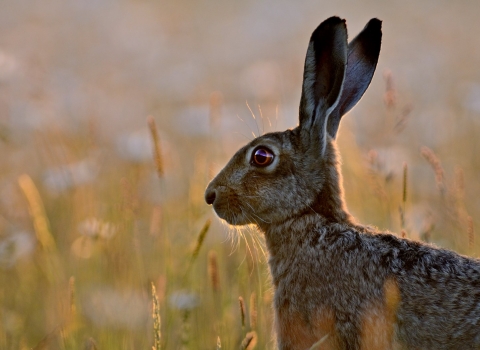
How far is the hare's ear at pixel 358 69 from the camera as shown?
4.40 m

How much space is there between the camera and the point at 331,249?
12.9 feet

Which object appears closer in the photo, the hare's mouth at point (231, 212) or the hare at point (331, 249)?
the hare at point (331, 249)

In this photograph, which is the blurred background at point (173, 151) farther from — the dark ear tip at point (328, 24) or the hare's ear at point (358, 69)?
the dark ear tip at point (328, 24)

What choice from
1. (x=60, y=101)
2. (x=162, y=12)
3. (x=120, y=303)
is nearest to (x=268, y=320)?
(x=120, y=303)

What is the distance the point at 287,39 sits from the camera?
52.8ft

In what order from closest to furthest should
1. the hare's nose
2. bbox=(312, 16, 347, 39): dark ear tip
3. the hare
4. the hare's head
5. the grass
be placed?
1. the hare
2. bbox=(312, 16, 347, 39): dark ear tip
3. the hare's head
4. the grass
5. the hare's nose

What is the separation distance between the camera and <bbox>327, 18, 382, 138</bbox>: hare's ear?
440cm

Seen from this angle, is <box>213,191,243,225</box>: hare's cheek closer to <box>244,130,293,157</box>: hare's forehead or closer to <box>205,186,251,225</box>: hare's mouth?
<box>205,186,251,225</box>: hare's mouth

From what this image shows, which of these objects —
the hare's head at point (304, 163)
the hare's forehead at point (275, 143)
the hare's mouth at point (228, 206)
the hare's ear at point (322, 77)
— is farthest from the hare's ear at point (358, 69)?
the hare's mouth at point (228, 206)

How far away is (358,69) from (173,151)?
198 inches

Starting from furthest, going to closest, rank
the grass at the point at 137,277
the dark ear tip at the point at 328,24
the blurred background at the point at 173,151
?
1. the blurred background at the point at 173,151
2. the grass at the point at 137,277
3. the dark ear tip at the point at 328,24

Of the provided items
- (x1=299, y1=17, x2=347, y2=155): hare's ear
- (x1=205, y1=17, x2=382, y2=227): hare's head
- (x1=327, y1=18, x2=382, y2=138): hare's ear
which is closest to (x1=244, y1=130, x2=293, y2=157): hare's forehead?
(x1=205, y1=17, x2=382, y2=227): hare's head

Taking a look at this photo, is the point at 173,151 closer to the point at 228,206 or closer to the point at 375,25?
the point at 228,206

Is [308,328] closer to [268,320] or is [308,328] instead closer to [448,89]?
[268,320]
